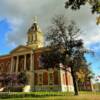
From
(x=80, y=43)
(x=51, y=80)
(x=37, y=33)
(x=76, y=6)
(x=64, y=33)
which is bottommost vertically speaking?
(x=51, y=80)

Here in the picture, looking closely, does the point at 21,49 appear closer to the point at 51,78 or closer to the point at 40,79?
the point at 40,79

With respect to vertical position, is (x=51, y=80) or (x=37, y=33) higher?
(x=37, y=33)

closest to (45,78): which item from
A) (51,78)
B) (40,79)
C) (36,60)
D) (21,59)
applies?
(40,79)

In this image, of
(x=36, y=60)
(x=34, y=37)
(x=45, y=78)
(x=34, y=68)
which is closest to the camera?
(x=45, y=78)

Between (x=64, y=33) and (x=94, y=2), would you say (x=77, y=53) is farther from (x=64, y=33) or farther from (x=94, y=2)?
(x=94, y=2)

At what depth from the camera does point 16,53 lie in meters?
54.5

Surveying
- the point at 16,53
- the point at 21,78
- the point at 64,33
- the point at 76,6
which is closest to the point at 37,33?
the point at 16,53

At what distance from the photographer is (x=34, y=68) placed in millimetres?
50281

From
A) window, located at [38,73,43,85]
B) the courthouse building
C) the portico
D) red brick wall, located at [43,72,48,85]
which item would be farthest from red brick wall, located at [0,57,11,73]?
red brick wall, located at [43,72,48,85]

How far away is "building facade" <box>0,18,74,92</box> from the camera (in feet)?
150

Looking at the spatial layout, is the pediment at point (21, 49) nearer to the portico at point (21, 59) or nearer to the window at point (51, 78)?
the portico at point (21, 59)

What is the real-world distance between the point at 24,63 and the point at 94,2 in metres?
41.8

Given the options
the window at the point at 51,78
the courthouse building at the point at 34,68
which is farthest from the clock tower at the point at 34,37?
the window at the point at 51,78

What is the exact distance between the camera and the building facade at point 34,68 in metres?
45.9
